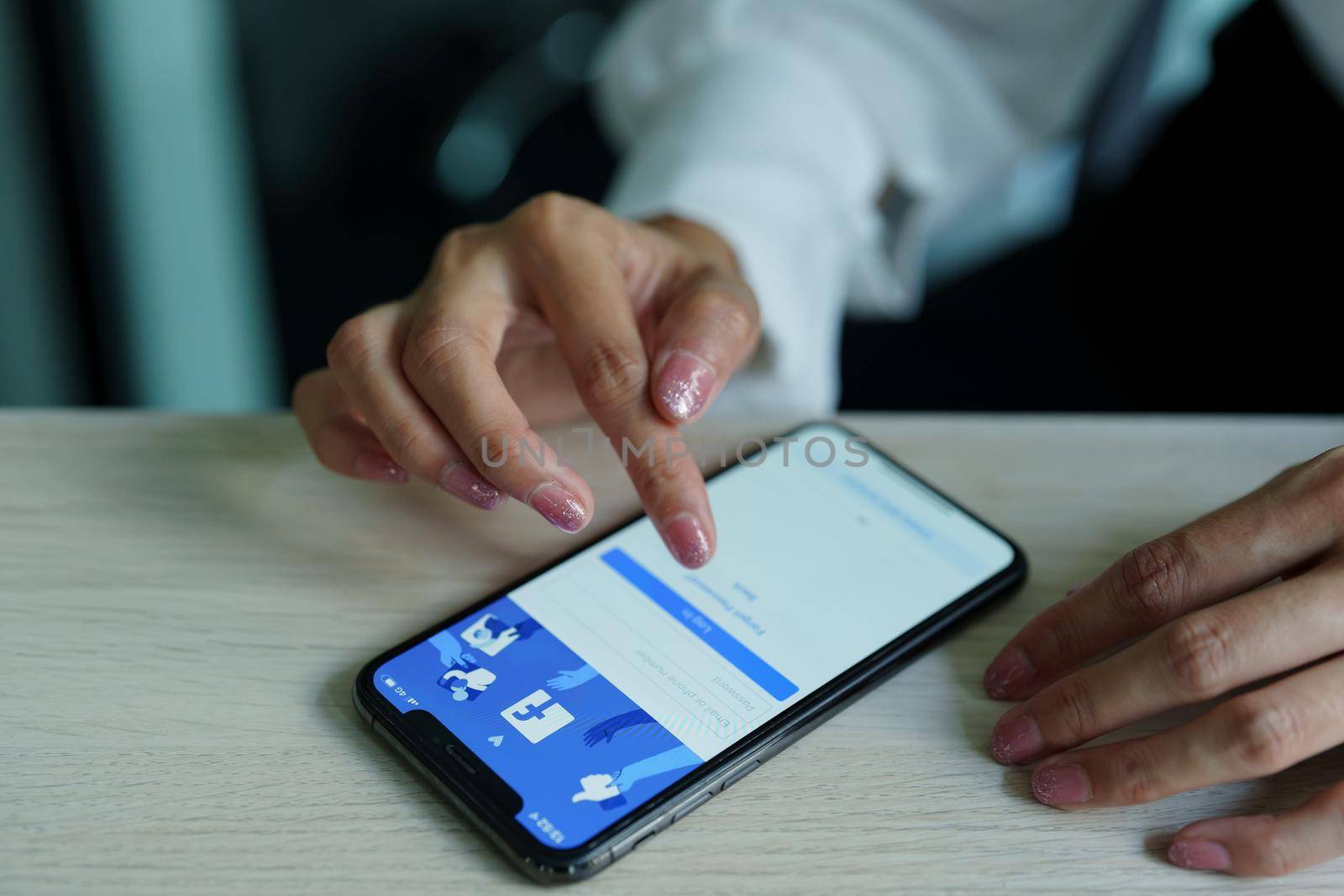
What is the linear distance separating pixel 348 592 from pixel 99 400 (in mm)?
854

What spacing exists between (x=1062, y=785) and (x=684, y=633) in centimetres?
15

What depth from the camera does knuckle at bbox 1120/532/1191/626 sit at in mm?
382

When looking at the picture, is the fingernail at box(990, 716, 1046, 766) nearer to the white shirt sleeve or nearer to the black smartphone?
the black smartphone

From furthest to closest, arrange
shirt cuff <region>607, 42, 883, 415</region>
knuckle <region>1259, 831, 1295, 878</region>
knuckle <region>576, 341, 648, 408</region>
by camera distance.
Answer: shirt cuff <region>607, 42, 883, 415</region>
knuckle <region>576, 341, 648, 408</region>
knuckle <region>1259, 831, 1295, 878</region>

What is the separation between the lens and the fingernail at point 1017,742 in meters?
0.37

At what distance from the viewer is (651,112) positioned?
0.81 meters

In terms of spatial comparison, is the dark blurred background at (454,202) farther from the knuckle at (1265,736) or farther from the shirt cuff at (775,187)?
the knuckle at (1265,736)

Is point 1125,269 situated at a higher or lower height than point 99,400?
higher

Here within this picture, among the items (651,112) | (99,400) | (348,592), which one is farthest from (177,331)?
(348,592)

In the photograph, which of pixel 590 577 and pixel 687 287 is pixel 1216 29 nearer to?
pixel 687 287

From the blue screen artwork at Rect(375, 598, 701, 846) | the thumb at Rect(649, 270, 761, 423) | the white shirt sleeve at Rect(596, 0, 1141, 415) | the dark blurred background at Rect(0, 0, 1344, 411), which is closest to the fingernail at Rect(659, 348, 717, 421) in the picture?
the thumb at Rect(649, 270, 761, 423)

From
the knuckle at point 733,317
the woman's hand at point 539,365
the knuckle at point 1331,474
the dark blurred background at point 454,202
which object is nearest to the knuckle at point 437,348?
the woman's hand at point 539,365

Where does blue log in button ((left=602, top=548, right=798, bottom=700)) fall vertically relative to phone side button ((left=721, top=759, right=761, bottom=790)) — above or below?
above

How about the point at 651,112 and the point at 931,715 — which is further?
the point at 651,112
